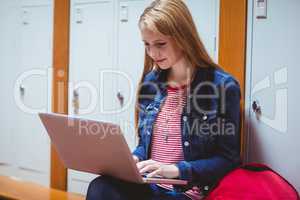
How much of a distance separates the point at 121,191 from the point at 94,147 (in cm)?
18

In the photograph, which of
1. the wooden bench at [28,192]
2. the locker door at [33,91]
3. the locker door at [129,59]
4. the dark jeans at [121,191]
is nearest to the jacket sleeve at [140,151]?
the dark jeans at [121,191]

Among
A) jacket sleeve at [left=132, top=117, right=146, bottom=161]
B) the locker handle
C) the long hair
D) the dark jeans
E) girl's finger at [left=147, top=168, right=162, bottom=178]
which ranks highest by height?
the long hair

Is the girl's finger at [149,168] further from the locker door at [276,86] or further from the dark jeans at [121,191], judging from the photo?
the locker door at [276,86]

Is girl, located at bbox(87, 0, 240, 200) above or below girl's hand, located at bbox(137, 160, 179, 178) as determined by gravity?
A: above

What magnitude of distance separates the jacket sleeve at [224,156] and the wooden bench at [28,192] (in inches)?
38.8

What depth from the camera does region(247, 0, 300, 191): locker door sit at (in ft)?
5.35

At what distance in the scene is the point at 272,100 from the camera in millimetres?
1681

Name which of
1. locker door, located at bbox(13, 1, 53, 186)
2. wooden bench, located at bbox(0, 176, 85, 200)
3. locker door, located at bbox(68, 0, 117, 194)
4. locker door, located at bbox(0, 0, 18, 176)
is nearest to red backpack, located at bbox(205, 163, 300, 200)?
locker door, located at bbox(68, 0, 117, 194)

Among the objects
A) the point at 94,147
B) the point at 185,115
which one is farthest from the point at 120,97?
the point at 94,147

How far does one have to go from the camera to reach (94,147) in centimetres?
130

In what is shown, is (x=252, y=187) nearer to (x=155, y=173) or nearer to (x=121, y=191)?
(x=155, y=173)

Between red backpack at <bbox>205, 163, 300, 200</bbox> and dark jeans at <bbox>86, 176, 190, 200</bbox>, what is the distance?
145 millimetres

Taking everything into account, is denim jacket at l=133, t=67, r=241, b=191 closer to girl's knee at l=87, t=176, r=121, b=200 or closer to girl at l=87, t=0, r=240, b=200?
girl at l=87, t=0, r=240, b=200

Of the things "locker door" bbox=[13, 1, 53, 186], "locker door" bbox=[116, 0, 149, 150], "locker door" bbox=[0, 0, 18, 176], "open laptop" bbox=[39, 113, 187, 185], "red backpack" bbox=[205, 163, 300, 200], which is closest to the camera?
"open laptop" bbox=[39, 113, 187, 185]
